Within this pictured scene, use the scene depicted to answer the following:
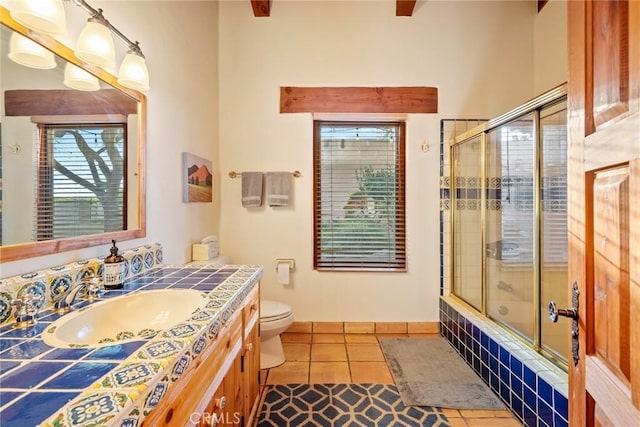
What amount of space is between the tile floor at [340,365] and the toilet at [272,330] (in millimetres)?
66

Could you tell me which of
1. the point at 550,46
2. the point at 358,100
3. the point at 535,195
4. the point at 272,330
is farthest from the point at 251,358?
the point at 550,46

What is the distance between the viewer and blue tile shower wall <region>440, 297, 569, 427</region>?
4.45 ft

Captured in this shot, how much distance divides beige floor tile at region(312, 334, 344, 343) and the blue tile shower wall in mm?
940

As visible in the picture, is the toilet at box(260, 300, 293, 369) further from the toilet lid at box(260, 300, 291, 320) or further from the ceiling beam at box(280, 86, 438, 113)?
the ceiling beam at box(280, 86, 438, 113)

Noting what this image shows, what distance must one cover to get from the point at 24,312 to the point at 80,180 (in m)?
0.54

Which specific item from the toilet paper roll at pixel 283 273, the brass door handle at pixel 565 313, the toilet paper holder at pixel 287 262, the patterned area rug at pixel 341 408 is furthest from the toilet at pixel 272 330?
the brass door handle at pixel 565 313

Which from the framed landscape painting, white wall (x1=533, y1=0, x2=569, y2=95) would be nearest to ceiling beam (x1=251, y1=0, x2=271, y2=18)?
the framed landscape painting

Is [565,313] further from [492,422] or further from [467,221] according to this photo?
[467,221]

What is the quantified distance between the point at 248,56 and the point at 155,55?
1.13 m

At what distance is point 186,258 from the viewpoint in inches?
82.7

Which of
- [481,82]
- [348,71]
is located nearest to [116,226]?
[348,71]

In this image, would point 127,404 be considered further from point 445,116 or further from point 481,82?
point 481,82

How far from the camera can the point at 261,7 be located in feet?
8.45

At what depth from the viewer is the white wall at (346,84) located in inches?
105
